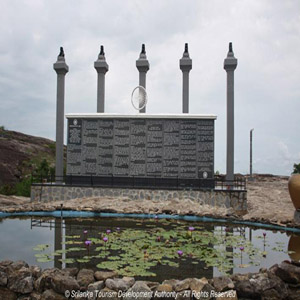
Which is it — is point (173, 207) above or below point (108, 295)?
above

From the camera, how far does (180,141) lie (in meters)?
17.6

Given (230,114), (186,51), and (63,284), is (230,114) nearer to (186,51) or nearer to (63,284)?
(186,51)

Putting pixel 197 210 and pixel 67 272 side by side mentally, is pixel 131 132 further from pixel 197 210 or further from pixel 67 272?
pixel 67 272

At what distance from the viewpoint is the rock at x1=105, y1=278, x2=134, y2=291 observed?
17.4 feet

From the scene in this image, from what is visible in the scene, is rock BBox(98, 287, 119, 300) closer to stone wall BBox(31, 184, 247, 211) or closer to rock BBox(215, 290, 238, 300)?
rock BBox(215, 290, 238, 300)

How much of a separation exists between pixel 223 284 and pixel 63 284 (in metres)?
2.69

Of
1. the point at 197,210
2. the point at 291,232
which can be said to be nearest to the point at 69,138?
the point at 197,210

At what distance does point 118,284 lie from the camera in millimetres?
5340

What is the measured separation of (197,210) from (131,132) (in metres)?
5.91

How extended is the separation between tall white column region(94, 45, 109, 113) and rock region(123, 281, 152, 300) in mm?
16261

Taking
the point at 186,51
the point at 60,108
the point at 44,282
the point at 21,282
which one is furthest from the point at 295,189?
the point at 60,108

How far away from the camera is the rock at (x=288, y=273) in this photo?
5609mm

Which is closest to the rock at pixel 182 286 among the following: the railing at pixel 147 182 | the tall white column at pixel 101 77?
the railing at pixel 147 182

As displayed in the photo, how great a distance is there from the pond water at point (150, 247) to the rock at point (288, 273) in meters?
1.27
